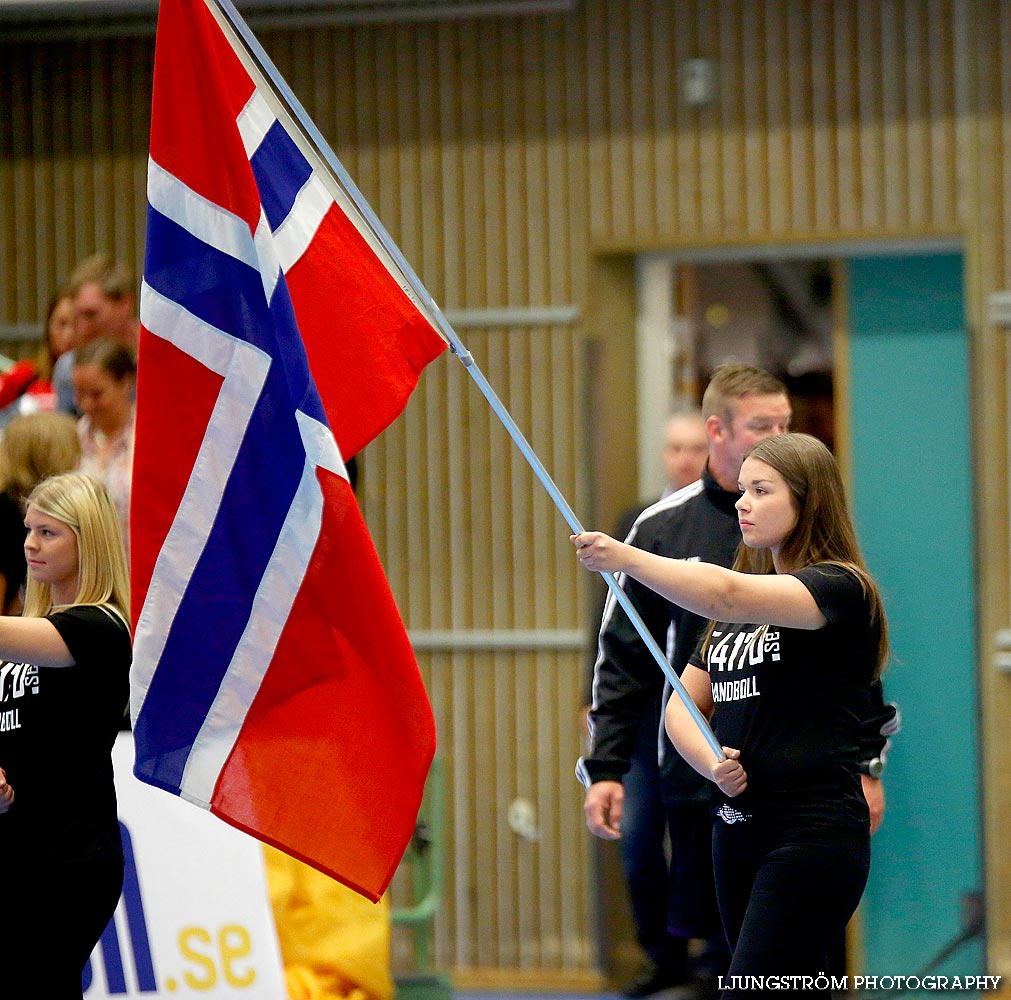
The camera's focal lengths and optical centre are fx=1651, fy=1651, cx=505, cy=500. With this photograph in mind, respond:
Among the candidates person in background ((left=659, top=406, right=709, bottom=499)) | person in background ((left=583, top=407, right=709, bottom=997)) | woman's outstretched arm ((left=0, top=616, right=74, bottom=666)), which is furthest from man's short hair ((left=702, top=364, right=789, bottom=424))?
woman's outstretched arm ((left=0, top=616, right=74, bottom=666))

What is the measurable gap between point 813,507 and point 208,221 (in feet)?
4.50

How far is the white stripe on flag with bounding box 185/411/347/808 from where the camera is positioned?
333 cm

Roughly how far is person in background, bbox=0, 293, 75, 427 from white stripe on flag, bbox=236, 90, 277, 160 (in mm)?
2484

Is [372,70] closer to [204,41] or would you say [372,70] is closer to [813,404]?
[813,404]

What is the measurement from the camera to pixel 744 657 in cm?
337

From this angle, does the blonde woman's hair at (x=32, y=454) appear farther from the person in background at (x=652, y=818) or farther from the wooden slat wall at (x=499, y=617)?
the wooden slat wall at (x=499, y=617)

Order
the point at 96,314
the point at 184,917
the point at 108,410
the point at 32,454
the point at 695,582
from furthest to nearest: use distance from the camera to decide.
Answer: the point at 96,314 < the point at 108,410 < the point at 184,917 < the point at 32,454 < the point at 695,582

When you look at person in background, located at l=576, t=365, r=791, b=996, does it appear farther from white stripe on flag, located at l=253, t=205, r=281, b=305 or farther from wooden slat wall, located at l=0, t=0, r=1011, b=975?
wooden slat wall, located at l=0, t=0, r=1011, b=975

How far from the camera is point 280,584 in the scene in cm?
335

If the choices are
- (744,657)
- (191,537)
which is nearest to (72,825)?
(191,537)

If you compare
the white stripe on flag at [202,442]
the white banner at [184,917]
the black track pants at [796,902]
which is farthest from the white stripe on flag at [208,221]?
the white banner at [184,917]

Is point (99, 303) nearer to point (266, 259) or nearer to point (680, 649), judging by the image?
point (266, 259)

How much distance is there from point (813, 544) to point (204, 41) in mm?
1619

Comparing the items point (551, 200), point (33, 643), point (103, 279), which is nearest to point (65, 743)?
point (33, 643)
